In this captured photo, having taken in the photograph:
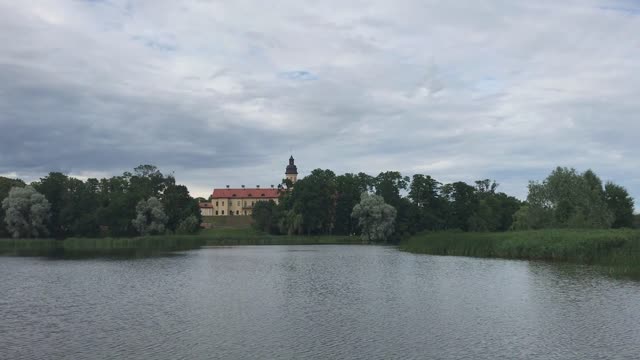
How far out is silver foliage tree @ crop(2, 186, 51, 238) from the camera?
96750mm

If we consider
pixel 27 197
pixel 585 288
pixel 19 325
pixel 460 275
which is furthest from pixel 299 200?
pixel 19 325

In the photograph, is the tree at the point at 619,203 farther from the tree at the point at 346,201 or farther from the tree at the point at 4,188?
the tree at the point at 4,188

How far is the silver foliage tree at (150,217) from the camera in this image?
336 feet

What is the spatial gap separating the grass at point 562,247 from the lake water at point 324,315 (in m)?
3.48

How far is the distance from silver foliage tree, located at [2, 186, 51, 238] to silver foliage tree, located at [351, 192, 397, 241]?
5245cm

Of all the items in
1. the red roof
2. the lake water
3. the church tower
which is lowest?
the lake water

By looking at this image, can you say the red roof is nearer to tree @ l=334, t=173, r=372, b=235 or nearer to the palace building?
the palace building

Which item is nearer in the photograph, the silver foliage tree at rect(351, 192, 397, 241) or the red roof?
the silver foliage tree at rect(351, 192, 397, 241)

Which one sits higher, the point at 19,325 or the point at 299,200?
the point at 299,200

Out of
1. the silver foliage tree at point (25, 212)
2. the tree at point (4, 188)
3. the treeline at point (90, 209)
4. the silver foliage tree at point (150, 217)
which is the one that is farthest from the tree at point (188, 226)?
the tree at point (4, 188)

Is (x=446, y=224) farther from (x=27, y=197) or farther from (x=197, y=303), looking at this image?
(x=197, y=303)

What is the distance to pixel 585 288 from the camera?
3044 cm

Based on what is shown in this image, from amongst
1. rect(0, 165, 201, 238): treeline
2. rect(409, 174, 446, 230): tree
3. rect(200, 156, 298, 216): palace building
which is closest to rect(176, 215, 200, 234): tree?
rect(0, 165, 201, 238): treeline

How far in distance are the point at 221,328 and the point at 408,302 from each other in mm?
9438
